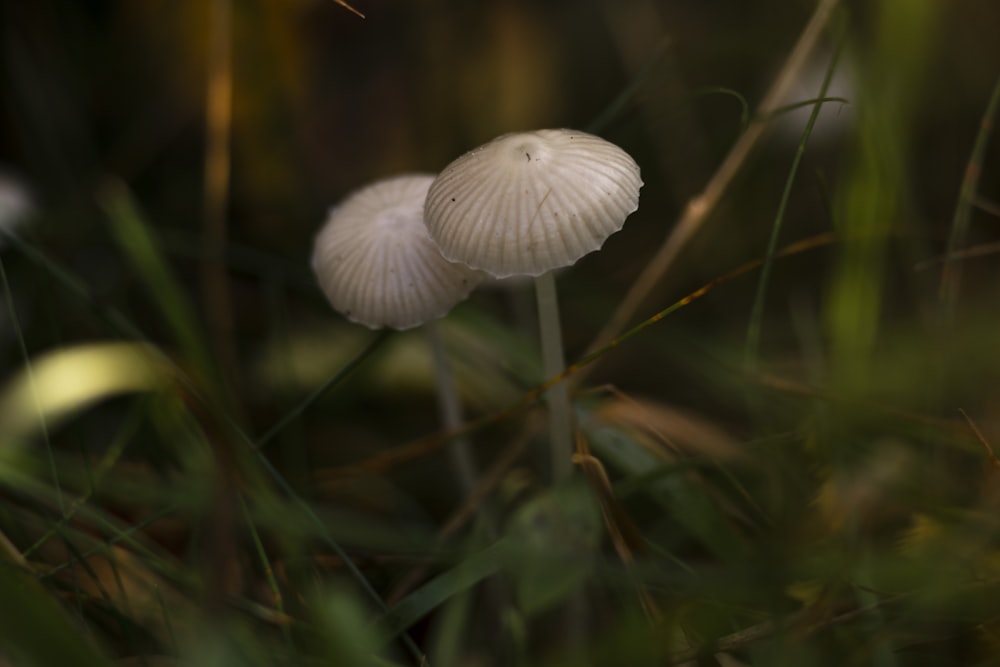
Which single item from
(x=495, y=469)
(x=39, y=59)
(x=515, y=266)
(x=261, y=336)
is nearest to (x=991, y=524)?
(x=515, y=266)

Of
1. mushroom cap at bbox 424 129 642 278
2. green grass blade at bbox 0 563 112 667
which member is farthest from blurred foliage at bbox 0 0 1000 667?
mushroom cap at bbox 424 129 642 278

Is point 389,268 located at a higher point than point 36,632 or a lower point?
higher

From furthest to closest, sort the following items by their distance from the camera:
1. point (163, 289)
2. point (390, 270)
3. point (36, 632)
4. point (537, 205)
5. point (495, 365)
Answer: point (495, 365) < point (163, 289) < point (390, 270) < point (537, 205) < point (36, 632)

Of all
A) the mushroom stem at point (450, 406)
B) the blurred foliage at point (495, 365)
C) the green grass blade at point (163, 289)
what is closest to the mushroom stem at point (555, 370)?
the blurred foliage at point (495, 365)

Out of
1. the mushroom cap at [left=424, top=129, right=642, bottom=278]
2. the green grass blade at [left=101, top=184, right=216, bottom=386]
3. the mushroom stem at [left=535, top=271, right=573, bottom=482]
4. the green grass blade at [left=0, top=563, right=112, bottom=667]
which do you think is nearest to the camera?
the green grass blade at [left=0, top=563, right=112, bottom=667]

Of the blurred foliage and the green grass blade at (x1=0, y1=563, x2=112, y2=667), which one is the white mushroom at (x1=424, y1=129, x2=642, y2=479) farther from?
the green grass blade at (x1=0, y1=563, x2=112, y2=667)

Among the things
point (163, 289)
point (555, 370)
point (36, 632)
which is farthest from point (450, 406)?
point (36, 632)

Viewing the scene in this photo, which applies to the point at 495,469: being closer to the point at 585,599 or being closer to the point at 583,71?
the point at 585,599

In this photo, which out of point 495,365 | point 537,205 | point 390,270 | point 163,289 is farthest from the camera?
point 495,365

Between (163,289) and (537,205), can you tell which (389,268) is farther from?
(163,289)
